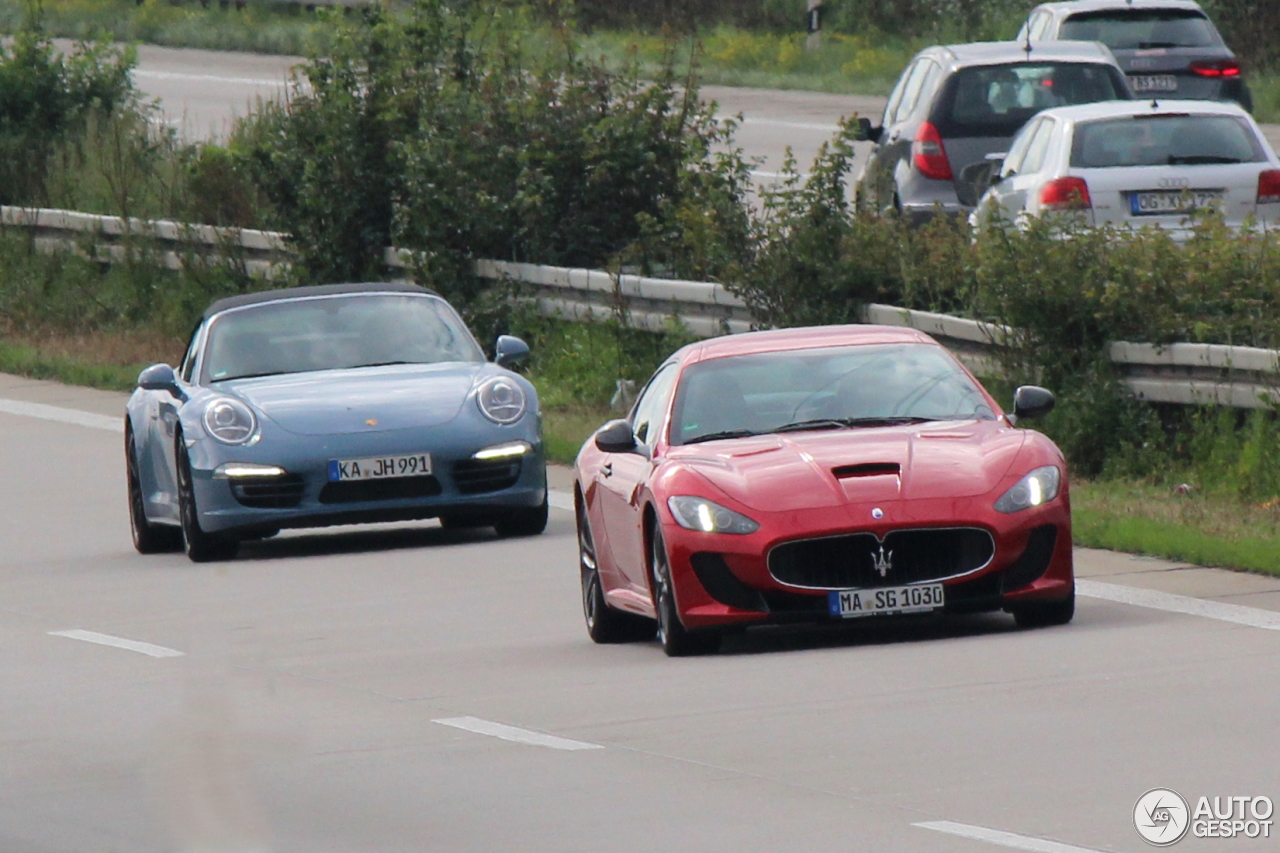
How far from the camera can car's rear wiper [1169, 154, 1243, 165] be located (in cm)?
1902

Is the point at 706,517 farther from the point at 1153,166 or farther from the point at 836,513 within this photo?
the point at 1153,166

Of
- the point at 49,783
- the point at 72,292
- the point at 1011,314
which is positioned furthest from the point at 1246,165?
the point at 72,292

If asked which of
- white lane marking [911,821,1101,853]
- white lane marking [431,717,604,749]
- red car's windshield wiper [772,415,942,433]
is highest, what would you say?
white lane marking [911,821,1101,853]

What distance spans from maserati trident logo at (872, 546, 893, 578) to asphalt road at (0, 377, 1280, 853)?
12.1 inches

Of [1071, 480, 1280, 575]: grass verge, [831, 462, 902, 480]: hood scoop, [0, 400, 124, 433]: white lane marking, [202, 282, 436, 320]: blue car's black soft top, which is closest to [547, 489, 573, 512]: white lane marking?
[202, 282, 436, 320]: blue car's black soft top

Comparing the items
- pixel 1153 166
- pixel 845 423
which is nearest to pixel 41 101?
pixel 1153 166

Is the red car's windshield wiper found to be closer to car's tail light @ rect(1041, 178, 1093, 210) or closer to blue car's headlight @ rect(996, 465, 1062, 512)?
blue car's headlight @ rect(996, 465, 1062, 512)

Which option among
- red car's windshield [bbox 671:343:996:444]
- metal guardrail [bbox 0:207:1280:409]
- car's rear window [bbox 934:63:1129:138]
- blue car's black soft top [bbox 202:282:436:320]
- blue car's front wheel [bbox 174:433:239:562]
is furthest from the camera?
car's rear window [bbox 934:63:1129:138]

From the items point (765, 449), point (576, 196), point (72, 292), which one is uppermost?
point (765, 449)

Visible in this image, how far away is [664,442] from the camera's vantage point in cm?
1188

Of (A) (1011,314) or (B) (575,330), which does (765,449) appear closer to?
(A) (1011,314)

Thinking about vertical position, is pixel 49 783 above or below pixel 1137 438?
above

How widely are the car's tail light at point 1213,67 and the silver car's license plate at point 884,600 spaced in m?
19.7

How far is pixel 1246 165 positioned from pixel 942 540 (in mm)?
8692
